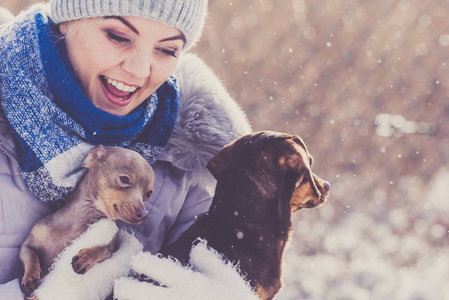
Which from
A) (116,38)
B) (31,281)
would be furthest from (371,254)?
(31,281)

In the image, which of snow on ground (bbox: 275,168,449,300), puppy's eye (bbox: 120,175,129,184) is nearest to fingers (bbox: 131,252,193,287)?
puppy's eye (bbox: 120,175,129,184)

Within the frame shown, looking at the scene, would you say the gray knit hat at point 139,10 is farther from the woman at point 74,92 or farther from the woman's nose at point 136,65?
the woman's nose at point 136,65

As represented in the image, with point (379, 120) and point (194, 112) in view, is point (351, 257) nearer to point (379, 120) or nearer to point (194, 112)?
point (379, 120)

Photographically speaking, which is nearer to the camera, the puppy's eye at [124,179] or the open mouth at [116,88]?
the puppy's eye at [124,179]

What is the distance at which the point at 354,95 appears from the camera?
9.64 meters

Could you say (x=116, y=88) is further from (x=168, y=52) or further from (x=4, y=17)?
(x=4, y=17)

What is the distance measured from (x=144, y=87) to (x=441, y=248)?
6992 millimetres

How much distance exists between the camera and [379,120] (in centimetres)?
949

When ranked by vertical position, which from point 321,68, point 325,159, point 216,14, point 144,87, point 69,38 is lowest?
point 325,159

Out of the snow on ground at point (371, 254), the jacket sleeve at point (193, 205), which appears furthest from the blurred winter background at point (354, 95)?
the jacket sleeve at point (193, 205)

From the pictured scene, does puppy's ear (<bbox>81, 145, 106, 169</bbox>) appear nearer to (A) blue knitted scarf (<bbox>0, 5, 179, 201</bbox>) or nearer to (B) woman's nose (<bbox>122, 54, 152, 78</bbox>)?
→ (A) blue knitted scarf (<bbox>0, 5, 179, 201</bbox>)

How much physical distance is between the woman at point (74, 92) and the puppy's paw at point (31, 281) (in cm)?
8

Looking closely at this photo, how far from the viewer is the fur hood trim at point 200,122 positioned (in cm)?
280

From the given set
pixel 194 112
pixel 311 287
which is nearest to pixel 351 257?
pixel 311 287
